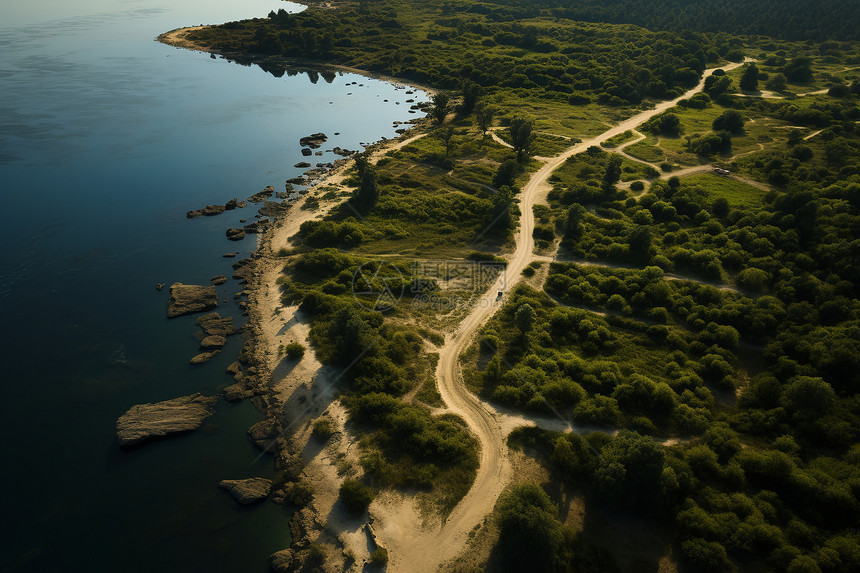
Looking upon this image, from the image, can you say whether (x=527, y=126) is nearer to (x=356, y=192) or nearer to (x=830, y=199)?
(x=356, y=192)

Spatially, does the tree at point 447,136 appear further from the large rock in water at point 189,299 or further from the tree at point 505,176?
the large rock in water at point 189,299

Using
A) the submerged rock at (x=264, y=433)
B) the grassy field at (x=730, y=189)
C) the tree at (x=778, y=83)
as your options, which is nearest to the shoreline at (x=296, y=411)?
the submerged rock at (x=264, y=433)

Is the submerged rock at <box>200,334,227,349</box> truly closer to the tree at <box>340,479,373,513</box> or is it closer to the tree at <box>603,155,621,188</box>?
the tree at <box>340,479,373,513</box>

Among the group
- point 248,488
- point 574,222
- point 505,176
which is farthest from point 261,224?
point 574,222

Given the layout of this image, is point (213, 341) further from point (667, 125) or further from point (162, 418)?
point (667, 125)

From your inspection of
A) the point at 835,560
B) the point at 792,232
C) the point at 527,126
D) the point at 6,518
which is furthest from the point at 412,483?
the point at 527,126

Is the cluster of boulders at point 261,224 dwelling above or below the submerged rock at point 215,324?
above
